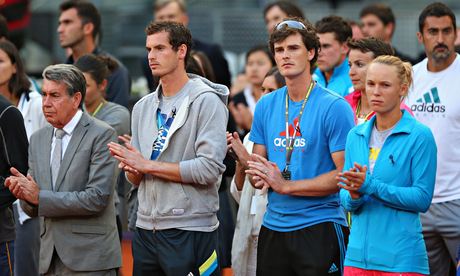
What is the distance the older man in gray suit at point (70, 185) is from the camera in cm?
761

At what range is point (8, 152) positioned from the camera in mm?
7730

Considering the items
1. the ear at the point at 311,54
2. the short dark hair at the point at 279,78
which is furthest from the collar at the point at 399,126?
the short dark hair at the point at 279,78

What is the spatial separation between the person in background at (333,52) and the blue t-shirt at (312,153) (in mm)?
2236

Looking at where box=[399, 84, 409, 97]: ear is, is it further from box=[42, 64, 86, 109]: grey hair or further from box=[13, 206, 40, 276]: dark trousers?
box=[13, 206, 40, 276]: dark trousers

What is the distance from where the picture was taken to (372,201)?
664 centimetres

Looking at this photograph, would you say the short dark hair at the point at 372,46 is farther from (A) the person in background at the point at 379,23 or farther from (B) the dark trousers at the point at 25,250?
(B) the dark trousers at the point at 25,250

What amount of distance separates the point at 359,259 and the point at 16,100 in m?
4.11

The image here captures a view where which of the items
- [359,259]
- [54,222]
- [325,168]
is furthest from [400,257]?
[54,222]

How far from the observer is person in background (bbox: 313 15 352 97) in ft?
30.5

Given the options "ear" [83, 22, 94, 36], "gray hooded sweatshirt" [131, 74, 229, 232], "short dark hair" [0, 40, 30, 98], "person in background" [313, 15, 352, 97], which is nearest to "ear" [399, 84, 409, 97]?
"gray hooded sweatshirt" [131, 74, 229, 232]

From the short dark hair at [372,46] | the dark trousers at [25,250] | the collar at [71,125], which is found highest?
the short dark hair at [372,46]

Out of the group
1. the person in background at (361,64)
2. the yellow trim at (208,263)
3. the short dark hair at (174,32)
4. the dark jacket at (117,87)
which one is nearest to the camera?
the yellow trim at (208,263)

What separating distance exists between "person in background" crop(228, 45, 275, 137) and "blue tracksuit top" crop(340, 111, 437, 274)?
4.28m

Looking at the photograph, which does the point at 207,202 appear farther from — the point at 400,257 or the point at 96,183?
the point at 400,257
